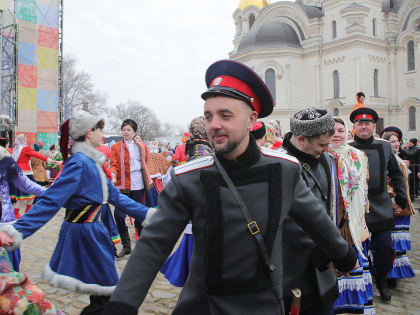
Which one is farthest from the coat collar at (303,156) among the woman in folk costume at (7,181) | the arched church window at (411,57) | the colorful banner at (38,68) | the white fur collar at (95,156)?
the arched church window at (411,57)

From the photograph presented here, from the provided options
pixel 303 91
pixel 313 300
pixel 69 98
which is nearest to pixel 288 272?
pixel 313 300

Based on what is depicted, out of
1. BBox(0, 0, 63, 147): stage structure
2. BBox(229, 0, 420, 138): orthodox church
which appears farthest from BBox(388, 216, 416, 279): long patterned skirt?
BBox(229, 0, 420, 138): orthodox church

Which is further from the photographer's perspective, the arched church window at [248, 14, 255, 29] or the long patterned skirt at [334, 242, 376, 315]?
the arched church window at [248, 14, 255, 29]

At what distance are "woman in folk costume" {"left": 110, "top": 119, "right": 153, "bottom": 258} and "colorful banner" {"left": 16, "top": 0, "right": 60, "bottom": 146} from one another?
1766 cm

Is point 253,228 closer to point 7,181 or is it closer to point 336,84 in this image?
point 7,181

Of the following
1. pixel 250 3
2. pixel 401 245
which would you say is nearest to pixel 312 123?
pixel 401 245

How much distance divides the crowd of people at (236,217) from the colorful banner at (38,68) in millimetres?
19807

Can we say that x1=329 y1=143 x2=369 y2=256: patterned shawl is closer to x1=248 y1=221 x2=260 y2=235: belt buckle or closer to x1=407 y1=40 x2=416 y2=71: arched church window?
x1=248 y1=221 x2=260 y2=235: belt buckle

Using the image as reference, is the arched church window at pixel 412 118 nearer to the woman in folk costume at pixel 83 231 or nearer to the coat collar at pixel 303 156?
the coat collar at pixel 303 156

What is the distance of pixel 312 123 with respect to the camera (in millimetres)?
3025

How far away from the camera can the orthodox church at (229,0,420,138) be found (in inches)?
1451

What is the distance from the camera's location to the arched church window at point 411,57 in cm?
3691

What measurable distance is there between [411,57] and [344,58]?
602cm

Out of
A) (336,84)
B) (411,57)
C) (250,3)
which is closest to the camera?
(411,57)
